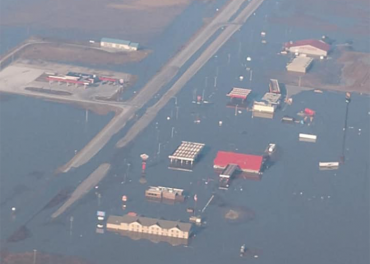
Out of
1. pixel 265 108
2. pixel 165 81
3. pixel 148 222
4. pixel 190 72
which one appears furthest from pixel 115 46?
pixel 148 222

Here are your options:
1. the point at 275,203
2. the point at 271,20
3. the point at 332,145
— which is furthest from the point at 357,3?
the point at 275,203

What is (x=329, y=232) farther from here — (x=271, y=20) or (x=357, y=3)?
(x=357, y=3)

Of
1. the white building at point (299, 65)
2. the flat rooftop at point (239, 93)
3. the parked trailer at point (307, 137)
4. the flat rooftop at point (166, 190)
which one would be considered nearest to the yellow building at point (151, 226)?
the flat rooftop at point (166, 190)

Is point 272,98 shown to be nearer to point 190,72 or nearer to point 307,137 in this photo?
point 307,137

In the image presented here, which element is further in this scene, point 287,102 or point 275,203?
point 287,102

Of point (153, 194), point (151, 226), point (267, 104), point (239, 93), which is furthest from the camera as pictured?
point (239, 93)

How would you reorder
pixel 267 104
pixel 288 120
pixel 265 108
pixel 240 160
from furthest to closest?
pixel 267 104 < pixel 265 108 < pixel 288 120 < pixel 240 160

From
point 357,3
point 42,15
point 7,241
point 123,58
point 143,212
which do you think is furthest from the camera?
point 357,3
